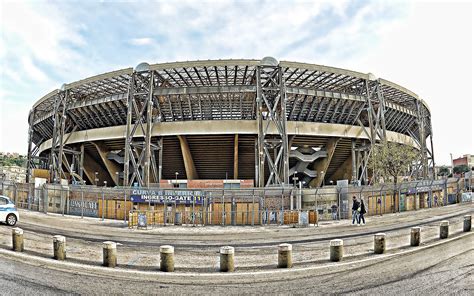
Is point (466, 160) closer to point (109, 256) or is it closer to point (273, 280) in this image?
→ point (273, 280)

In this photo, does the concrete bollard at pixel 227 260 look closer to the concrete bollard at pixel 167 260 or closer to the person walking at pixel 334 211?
the concrete bollard at pixel 167 260

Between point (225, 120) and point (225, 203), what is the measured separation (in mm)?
16942

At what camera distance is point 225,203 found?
82.3 feet

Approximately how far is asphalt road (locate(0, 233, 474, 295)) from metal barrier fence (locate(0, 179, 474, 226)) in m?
12.7

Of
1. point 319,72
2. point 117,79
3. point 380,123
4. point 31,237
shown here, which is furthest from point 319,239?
point 380,123

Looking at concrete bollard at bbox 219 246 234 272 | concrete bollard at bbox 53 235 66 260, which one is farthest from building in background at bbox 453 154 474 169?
concrete bollard at bbox 53 235 66 260

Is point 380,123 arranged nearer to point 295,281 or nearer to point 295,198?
point 295,198

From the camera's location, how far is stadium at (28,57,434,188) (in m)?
37.8

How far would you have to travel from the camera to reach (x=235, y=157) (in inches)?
1672

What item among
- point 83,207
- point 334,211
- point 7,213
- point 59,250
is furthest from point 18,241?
point 334,211

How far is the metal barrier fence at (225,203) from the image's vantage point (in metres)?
24.7

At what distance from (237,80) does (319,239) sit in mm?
27482

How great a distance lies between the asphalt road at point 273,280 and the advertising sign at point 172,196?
48.0ft

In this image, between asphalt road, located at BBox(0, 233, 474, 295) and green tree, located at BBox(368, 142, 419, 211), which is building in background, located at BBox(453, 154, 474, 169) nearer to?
green tree, located at BBox(368, 142, 419, 211)
